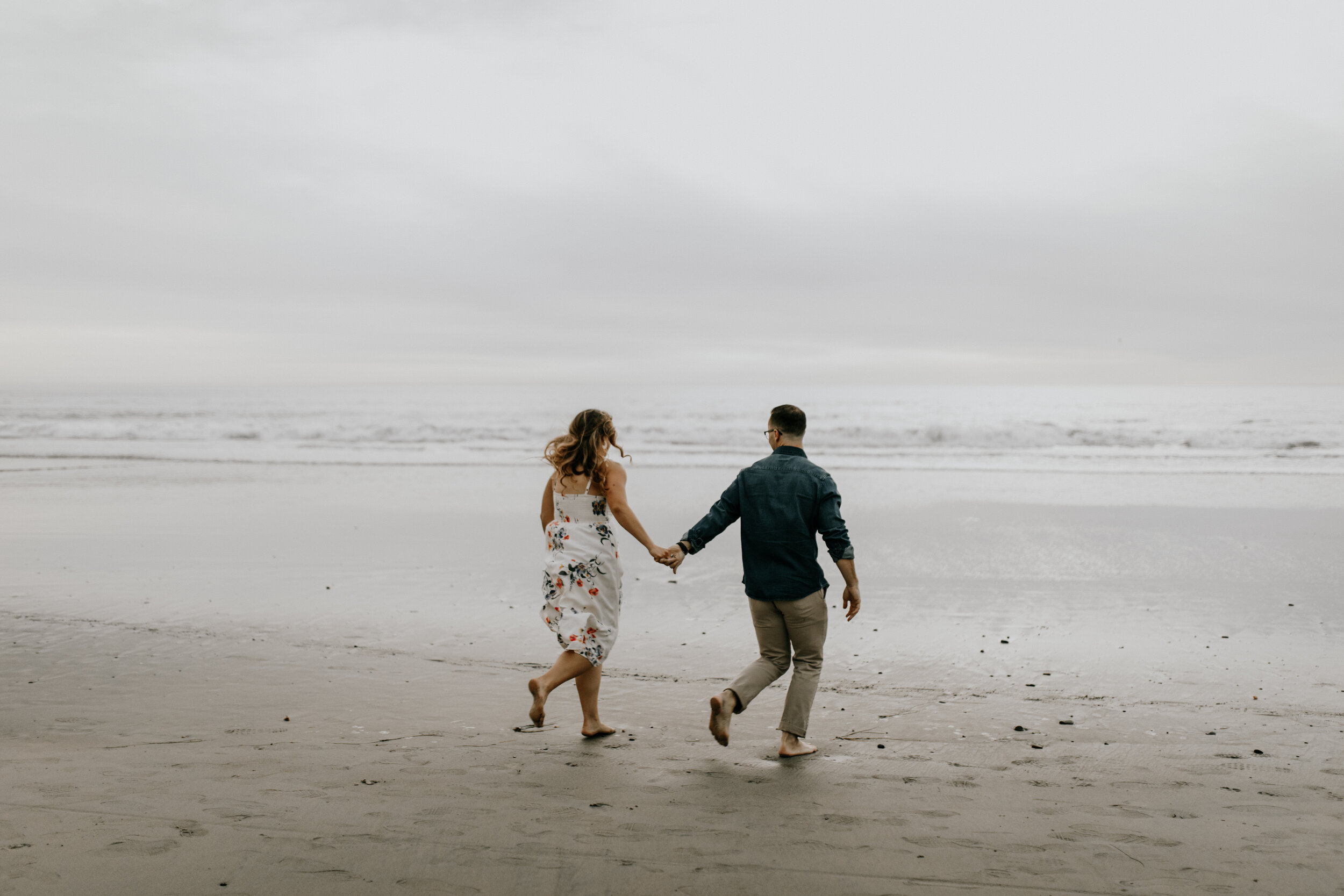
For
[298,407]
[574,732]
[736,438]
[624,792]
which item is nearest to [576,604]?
[574,732]

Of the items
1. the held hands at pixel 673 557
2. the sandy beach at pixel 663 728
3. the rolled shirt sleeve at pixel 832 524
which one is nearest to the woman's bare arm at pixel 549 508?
the held hands at pixel 673 557

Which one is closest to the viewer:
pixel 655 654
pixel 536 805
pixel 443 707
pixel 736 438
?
pixel 536 805

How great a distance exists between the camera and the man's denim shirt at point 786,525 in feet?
14.8

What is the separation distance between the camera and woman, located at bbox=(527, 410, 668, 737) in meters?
4.70

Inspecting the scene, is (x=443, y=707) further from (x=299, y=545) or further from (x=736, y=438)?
(x=736, y=438)

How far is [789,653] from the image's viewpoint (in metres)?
4.74

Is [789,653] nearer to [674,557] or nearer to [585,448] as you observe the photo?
[674,557]

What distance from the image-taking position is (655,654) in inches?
256

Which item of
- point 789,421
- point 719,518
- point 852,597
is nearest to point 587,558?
point 719,518

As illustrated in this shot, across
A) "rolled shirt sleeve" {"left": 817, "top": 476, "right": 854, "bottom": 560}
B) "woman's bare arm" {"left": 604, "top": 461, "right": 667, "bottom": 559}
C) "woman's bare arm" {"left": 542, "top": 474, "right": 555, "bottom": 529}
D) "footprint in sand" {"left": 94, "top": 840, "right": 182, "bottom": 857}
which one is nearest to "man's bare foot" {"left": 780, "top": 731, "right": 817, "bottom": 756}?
"rolled shirt sleeve" {"left": 817, "top": 476, "right": 854, "bottom": 560}

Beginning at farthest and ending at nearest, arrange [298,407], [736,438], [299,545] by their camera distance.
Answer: [298,407], [736,438], [299,545]

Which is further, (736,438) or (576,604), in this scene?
(736,438)

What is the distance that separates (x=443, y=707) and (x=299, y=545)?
6.24m

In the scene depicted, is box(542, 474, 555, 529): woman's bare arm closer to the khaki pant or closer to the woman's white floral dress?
the woman's white floral dress
